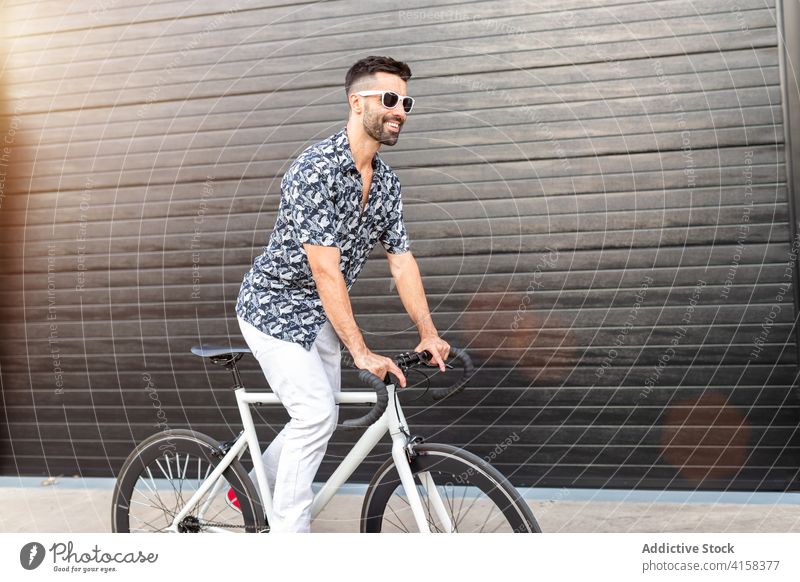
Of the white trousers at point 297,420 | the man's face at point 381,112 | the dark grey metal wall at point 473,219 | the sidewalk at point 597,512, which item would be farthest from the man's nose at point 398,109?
the sidewalk at point 597,512

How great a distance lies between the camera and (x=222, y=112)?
5.33 metres

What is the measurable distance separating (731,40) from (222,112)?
3.11 m

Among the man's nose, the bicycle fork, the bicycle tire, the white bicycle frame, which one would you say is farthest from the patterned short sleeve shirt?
the bicycle tire

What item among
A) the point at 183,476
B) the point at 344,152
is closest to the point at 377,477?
the point at 183,476

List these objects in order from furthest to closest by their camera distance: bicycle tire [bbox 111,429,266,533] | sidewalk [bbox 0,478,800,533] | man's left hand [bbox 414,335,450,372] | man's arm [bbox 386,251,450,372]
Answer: sidewalk [bbox 0,478,800,533], bicycle tire [bbox 111,429,266,533], man's arm [bbox 386,251,450,372], man's left hand [bbox 414,335,450,372]

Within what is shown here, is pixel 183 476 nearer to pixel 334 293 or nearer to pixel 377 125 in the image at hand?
pixel 334 293

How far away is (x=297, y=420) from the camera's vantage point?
3.06 metres

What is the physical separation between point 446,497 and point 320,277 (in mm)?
1037

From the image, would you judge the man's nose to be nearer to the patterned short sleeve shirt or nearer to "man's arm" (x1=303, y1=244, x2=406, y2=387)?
the patterned short sleeve shirt

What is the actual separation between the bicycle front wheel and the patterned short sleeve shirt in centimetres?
65

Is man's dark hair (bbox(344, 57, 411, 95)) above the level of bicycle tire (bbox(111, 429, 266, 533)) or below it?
above

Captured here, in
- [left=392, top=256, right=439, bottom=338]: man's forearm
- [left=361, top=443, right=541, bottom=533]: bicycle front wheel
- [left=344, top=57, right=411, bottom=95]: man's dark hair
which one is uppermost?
[left=344, top=57, right=411, bottom=95]: man's dark hair

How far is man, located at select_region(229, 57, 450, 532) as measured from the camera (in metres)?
2.97

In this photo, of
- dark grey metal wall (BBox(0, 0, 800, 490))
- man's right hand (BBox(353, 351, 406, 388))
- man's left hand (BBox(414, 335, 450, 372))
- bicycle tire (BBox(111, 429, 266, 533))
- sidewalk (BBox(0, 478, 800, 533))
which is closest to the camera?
man's right hand (BBox(353, 351, 406, 388))
